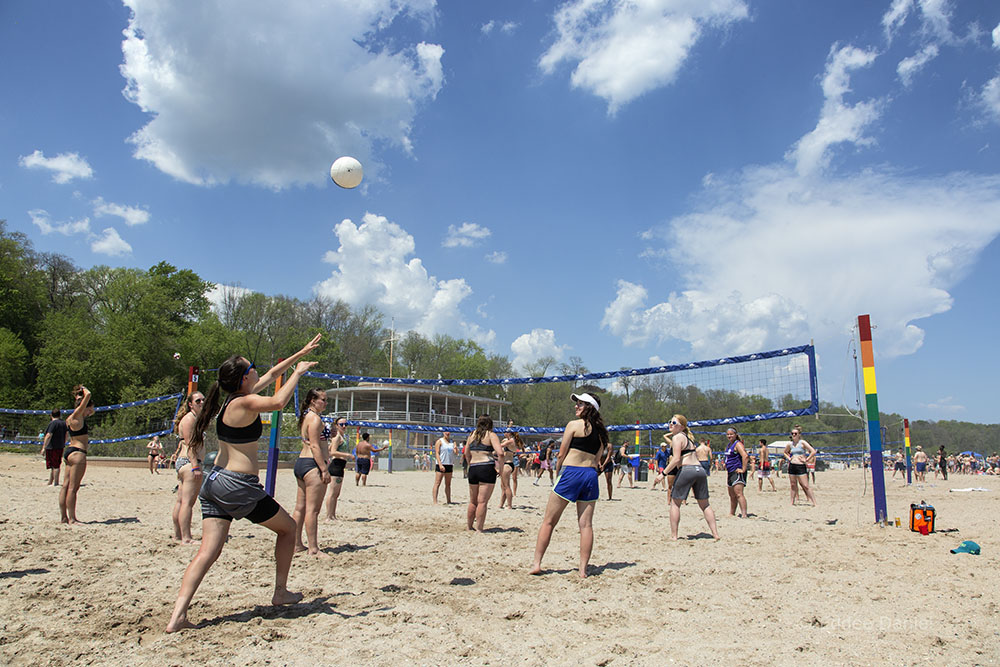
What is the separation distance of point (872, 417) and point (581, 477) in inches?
211

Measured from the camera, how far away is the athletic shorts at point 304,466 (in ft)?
17.4

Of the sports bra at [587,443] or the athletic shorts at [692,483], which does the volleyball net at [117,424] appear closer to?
the athletic shorts at [692,483]

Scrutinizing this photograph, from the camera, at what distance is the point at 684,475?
22.9 ft

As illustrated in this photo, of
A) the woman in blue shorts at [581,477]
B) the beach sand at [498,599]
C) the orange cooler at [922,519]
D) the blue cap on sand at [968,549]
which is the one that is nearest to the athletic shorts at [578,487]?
the woman in blue shorts at [581,477]

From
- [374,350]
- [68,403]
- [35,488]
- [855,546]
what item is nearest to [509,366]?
[374,350]

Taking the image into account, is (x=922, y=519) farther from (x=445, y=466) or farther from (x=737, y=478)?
A: (x=445, y=466)

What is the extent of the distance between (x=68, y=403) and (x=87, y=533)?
107ft

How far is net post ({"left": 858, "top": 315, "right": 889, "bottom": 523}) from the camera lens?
25.6 feet

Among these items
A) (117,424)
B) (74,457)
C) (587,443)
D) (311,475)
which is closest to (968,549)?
(587,443)

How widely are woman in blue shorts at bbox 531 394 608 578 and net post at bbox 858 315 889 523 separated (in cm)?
491

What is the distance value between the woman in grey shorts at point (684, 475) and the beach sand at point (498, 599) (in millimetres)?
287

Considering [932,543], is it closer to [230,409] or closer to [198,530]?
[230,409]

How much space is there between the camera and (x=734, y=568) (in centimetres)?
506

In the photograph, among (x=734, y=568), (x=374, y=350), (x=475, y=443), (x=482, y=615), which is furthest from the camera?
(x=374, y=350)
